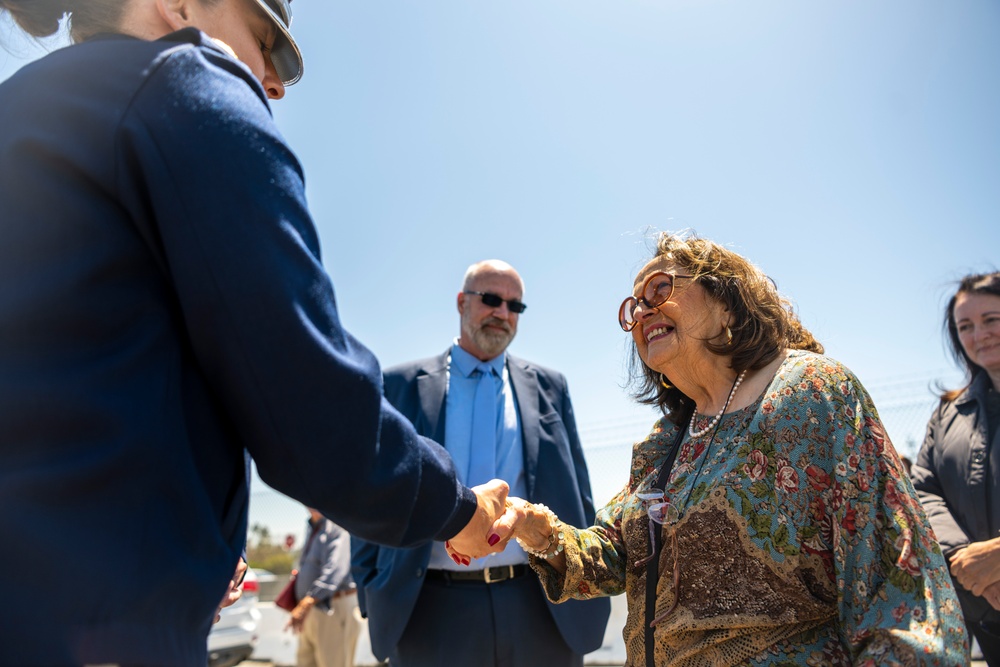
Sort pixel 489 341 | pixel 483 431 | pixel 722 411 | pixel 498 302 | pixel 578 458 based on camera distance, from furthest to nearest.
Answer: pixel 498 302 < pixel 489 341 < pixel 578 458 < pixel 483 431 < pixel 722 411

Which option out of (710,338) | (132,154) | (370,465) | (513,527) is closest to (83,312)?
(132,154)

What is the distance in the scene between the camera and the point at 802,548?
82.5 inches

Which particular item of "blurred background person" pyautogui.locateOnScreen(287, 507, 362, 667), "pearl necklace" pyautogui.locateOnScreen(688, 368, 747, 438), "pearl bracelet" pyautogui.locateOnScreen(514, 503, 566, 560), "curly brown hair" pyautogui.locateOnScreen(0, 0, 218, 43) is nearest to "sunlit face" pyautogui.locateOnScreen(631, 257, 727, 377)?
"pearl necklace" pyautogui.locateOnScreen(688, 368, 747, 438)

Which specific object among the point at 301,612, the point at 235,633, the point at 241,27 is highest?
the point at 241,27

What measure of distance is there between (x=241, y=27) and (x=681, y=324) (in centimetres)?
174

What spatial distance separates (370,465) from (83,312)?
1.61 ft

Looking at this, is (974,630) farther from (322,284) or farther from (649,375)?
(322,284)

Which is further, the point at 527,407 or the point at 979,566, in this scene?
the point at 527,407

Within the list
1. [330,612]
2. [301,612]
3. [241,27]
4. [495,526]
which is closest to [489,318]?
[495,526]

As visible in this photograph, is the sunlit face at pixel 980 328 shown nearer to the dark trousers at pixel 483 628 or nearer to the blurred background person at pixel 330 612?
the dark trousers at pixel 483 628

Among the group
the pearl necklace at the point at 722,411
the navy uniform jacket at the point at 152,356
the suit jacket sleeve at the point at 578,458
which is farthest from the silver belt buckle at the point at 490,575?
the navy uniform jacket at the point at 152,356

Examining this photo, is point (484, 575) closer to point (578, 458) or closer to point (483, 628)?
point (483, 628)

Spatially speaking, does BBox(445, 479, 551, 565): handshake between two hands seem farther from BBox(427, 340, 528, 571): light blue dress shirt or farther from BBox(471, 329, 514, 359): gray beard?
BBox(471, 329, 514, 359): gray beard

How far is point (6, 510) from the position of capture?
39.6 inches
